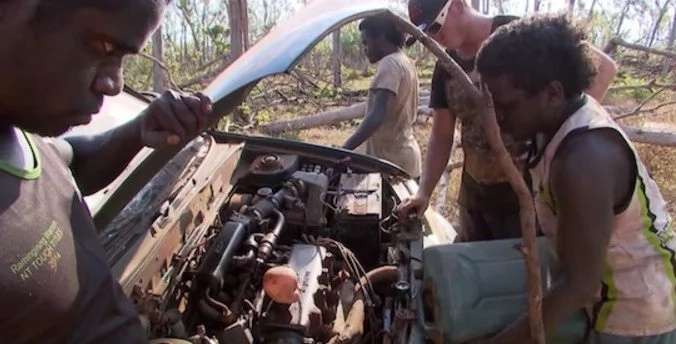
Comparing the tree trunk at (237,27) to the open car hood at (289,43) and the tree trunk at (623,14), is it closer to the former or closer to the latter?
the open car hood at (289,43)

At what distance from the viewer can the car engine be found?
2223 millimetres

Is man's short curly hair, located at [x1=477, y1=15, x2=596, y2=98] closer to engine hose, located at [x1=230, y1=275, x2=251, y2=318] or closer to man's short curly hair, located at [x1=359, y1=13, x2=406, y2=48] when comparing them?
engine hose, located at [x1=230, y1=275, x2=251, y2=318]

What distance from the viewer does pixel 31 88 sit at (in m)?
1.25

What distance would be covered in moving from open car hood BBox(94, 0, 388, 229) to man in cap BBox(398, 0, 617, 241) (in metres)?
0.91

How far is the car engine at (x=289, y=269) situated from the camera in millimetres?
2223

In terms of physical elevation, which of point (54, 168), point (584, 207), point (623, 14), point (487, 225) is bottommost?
point (623, 14)

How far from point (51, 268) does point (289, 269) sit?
1159 millimetres

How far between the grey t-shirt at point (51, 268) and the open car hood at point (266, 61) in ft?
1.70

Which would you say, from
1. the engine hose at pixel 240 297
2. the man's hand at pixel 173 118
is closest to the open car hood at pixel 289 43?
the man's hand at pixel 173 118

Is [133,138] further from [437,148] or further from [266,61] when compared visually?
[437,148]

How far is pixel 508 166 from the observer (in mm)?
1307

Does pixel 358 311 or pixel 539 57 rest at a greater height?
pixel 539 57

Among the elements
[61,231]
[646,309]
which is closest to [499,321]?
[646,309]

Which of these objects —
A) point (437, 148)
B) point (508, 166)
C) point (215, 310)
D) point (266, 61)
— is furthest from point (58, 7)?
point (437, 148)
